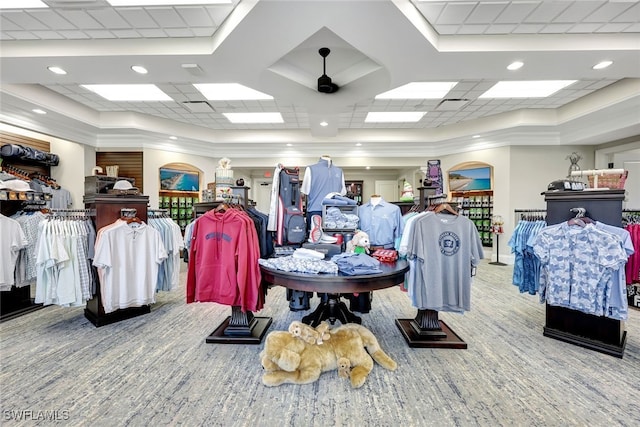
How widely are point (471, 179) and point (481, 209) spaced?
0.87 meters

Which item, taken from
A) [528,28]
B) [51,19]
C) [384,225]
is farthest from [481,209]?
[51,19]

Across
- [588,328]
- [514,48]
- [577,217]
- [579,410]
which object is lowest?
[579,410]

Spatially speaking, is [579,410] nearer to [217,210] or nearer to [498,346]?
[498,346]

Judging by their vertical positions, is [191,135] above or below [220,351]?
above

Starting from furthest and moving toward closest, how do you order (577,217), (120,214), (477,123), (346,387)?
(477,123) < (120,214) < (577,217) < (346,387)

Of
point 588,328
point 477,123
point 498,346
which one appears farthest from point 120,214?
point 477,123

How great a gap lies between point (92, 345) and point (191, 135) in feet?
19.8

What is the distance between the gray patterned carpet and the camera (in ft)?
6.04

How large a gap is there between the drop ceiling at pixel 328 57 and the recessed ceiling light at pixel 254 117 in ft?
1.34

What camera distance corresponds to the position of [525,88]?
202 inches

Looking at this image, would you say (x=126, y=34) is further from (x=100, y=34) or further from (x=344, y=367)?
(x=344, y=367)

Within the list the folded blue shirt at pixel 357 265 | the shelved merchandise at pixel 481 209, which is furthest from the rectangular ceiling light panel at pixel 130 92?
the shelved merchandise at pixel 481 209

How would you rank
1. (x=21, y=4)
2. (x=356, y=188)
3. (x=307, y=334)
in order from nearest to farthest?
(x=307, y=334), (x=21, y=4), (x=356, y=188)

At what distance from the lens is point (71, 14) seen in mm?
3023
